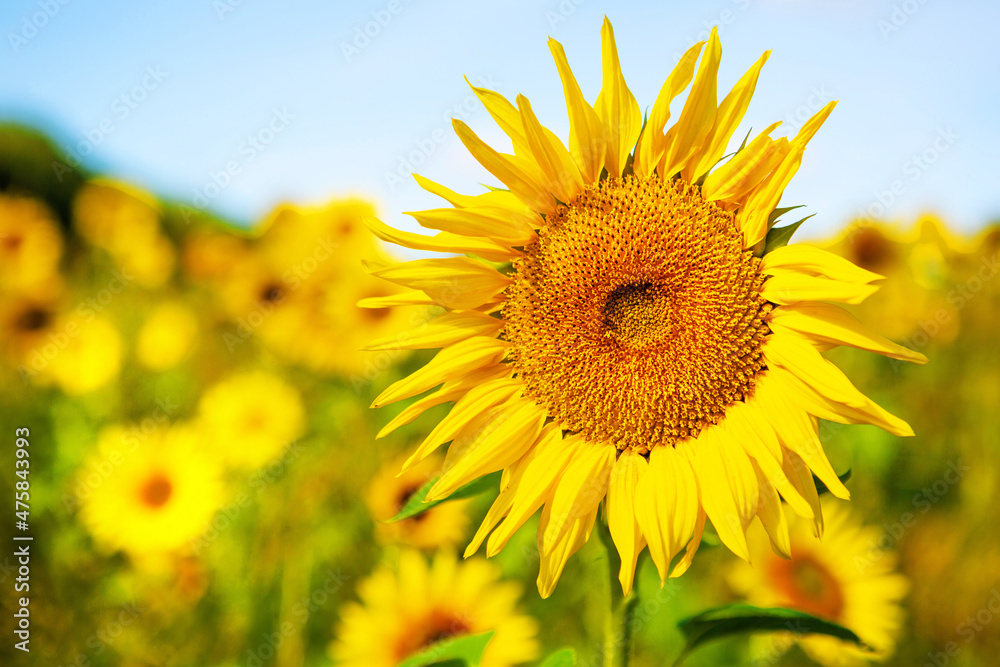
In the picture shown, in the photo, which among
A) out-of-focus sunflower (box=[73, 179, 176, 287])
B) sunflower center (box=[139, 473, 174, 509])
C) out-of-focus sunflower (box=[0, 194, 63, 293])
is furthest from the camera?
out-of-focus sunflower (box=[73, 179, 176, 287])

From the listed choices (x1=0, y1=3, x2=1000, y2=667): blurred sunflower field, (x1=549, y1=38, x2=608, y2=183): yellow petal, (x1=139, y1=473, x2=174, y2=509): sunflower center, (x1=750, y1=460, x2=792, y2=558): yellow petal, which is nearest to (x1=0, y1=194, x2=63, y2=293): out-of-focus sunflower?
(x1=0, y1=3, x2=1000, y2=667): blurred sunflower field

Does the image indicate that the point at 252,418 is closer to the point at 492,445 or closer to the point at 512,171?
the point at 492,445

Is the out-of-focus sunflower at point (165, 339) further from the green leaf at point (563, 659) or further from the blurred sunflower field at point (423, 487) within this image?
the green leaf at point (563, 659)

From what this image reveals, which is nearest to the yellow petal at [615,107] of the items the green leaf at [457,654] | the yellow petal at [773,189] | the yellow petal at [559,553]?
the yellow petal at [773,189]

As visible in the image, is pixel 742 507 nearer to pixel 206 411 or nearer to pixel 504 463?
pixel 504 463

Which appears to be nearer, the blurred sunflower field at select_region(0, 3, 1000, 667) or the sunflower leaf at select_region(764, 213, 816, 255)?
the sunflower leaf at select_region(764, 213, 816, 255)

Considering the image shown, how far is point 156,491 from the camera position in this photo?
15.7 ft

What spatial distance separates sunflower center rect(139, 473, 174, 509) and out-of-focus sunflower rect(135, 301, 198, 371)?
1836 millimetres

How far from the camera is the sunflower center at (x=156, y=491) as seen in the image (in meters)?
4.74

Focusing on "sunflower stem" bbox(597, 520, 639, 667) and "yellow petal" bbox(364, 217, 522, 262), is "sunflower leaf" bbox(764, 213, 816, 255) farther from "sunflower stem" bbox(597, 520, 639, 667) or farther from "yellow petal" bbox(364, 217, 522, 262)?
"sunflower stem" bbox(597, 520, 639, 667)

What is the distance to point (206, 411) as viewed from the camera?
5422mm

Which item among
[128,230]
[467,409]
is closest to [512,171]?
[467,409]

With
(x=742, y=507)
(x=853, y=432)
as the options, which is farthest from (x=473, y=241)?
(x=853, y=432)

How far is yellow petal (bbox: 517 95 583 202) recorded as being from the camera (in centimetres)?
146
